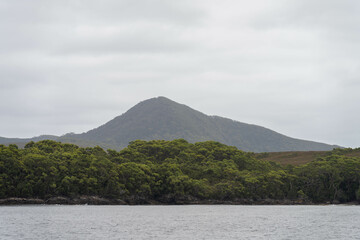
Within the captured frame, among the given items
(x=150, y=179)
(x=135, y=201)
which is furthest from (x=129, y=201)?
(x=150, y=179)

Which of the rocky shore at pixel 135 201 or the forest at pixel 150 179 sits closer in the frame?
the rocky shore at pixel 135 201

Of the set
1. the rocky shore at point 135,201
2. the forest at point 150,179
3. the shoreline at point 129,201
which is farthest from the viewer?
the forest at point 150,179

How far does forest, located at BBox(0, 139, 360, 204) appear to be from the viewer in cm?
14225

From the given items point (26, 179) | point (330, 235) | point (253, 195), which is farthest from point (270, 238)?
point (253, 195)

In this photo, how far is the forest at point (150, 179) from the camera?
142 meters

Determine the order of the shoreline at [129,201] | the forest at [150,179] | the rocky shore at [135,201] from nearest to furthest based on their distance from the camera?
the shoreline at [129,201] < the rocky shore at [135,201] < the forest at [150,179]

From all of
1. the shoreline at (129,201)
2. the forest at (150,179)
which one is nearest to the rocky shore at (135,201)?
the shoreline at (129,201)

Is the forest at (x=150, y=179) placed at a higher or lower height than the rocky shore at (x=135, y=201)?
higher

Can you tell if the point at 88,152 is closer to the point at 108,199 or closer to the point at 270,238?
the point at 108,199

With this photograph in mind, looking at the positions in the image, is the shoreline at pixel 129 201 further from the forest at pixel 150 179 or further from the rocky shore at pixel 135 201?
the forest at pixel 150 179

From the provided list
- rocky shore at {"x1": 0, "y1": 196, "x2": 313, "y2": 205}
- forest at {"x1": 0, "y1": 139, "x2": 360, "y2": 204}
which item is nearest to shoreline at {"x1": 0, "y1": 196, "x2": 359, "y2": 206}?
rocky shore at {"x1": 0, "y1": 196, "x2": 313, "y2": 205}

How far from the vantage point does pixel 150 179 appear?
168 metres

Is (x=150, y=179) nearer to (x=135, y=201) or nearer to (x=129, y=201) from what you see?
(x=135, y=201)

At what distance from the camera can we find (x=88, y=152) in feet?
598
